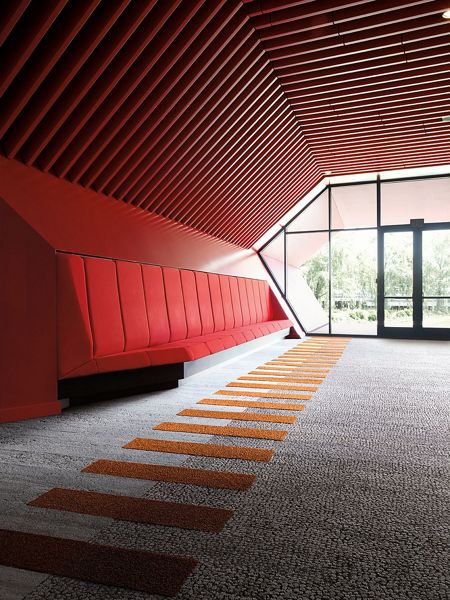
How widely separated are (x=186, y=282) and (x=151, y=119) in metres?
2.12

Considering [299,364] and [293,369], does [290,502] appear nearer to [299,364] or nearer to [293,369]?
[293,369]

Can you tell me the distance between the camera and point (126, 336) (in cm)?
423

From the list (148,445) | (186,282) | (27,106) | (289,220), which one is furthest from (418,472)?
(289,220)

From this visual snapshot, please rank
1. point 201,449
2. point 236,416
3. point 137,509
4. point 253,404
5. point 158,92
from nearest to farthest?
point 137,509 → point 201,449 → point 236,416 → point 253,404 → point 158,92

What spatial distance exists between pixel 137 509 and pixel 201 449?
2.54 ft

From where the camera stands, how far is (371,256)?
9.47m

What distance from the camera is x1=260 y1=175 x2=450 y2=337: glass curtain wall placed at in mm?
9055

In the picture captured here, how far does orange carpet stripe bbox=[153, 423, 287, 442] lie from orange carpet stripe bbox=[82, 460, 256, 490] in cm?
62

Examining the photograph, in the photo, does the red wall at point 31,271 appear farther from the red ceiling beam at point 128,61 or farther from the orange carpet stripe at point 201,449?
the orange carpet stripe at point 201,449

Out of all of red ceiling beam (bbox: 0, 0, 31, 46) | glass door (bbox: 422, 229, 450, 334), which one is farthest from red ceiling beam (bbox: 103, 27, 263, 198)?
glass door (bbox: 422, 229, 450, 334)

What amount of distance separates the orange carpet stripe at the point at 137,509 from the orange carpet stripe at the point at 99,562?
0.21 m

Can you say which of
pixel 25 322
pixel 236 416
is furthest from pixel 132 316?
pixel 236 416

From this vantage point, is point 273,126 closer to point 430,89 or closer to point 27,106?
point 430,89

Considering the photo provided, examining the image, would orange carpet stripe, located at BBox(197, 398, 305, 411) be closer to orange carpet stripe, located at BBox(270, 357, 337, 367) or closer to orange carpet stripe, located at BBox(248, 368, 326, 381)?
orange carpet stripe, located at BBox(248, 368, 326, 381)
